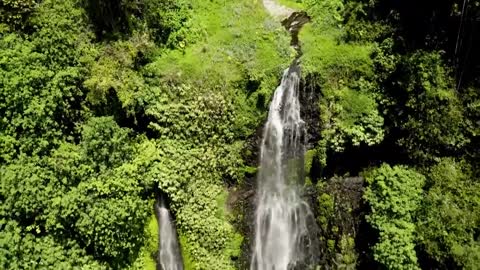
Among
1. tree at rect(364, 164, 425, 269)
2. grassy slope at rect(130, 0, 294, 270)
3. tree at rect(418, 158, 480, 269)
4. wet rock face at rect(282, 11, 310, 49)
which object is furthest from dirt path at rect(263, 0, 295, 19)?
tree at rect(418, 158, 480, 269)

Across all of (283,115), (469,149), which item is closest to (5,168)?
(283,115)

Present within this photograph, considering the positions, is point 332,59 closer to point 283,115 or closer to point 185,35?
point 283,115

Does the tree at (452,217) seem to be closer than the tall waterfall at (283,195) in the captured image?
Yes

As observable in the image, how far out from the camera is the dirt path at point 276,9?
45.8ft

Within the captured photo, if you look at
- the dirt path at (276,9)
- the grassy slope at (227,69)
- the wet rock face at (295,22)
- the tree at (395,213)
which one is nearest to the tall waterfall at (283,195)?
the grassy slope at (227,69)

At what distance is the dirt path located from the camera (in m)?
14.0

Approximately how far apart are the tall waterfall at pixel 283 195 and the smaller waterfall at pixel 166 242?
1862mm

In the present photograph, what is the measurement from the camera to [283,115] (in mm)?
12570

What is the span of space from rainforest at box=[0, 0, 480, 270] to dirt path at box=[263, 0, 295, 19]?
0.74 metres

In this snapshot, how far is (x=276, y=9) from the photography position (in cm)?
1412

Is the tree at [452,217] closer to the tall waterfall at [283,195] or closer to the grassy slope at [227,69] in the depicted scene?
the tall waterfall at [283,195]

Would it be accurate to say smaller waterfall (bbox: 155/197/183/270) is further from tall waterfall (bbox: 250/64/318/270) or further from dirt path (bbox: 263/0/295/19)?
dirt path (bbox: 263/0/295/19)

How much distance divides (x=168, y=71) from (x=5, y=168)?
4.26m

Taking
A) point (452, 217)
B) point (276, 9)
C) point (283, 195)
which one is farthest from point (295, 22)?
point (452, 217)
